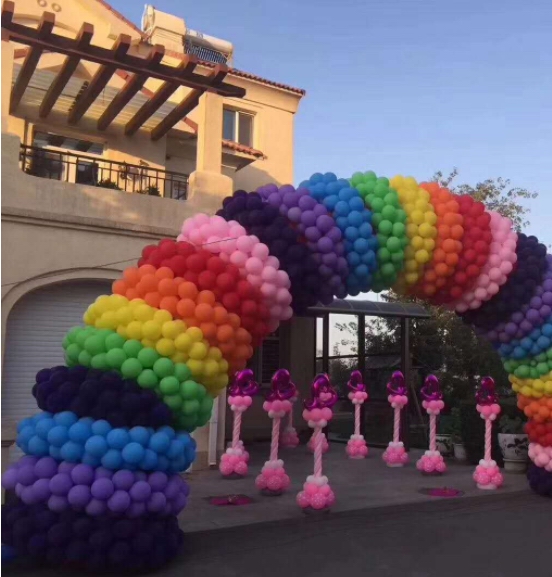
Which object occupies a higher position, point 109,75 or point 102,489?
point 109,75

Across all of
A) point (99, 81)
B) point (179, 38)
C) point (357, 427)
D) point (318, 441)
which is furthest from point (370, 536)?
point (179, 38)

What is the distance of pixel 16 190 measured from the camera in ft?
28.5

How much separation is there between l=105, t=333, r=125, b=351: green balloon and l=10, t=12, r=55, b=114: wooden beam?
5.49 metres

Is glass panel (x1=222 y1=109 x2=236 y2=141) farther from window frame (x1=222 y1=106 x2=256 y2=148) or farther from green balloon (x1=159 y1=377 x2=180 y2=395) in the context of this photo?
green balloon (x1=159 y1=377 x2=180 y2=395)

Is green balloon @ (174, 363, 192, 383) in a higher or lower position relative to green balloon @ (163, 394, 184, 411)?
higher

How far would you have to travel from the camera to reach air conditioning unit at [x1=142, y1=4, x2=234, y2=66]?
1578 cm

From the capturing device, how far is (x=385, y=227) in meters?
6.11

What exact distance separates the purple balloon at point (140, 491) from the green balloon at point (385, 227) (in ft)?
10.4

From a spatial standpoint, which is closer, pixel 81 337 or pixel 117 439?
pixel 117 439

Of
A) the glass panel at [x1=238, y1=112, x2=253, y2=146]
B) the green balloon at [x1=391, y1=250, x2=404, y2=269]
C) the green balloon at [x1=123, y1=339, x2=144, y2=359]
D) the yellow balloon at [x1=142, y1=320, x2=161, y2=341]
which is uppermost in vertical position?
the glass panel at [x1=238, y1=112, x2=253, y2=146]

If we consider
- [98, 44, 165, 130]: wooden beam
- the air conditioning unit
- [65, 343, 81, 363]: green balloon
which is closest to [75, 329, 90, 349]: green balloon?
[65, 343, 81, 363]: green balloon

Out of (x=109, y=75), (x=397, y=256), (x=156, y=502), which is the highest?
(x=109, y=75)

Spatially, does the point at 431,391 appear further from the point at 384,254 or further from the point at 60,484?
the point at 60,484

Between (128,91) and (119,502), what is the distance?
7.63 metres
